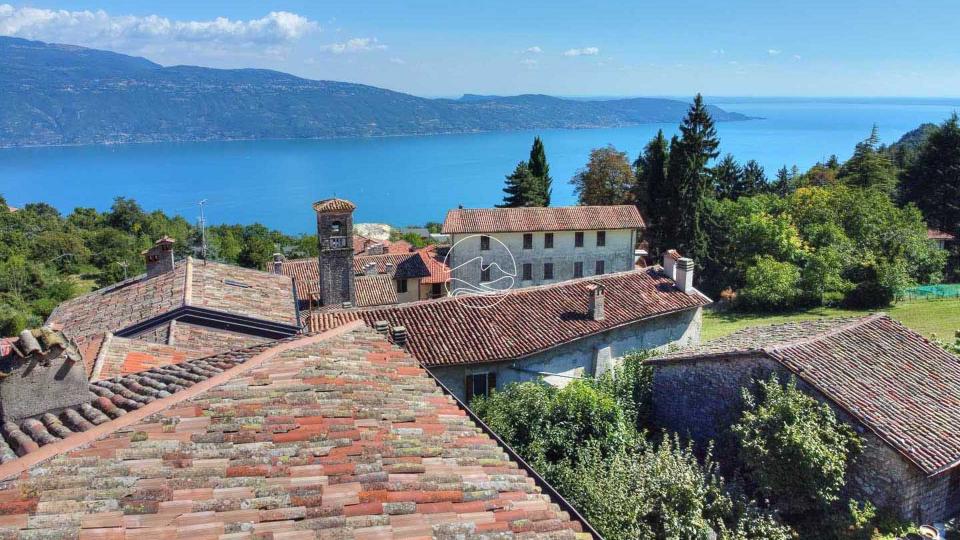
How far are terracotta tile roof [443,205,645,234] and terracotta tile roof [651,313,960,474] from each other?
896 inches

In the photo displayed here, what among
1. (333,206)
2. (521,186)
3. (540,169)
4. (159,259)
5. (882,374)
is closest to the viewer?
(882,374)

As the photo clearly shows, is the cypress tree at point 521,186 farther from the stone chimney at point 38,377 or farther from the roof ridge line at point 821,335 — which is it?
the stone chimney at point 38,377

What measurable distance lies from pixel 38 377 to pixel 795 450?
10645mm

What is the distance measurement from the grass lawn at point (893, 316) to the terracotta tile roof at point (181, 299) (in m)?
18.5

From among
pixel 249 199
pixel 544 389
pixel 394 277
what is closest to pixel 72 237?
pixel 394 277

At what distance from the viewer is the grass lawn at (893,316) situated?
26.9 m

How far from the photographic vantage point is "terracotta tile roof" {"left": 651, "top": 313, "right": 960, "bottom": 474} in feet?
35.4

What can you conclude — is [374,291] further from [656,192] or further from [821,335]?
[821,335]

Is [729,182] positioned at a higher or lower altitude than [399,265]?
higher

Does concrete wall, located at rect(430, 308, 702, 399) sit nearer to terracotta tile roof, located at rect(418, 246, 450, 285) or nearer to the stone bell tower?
the stone bell tower

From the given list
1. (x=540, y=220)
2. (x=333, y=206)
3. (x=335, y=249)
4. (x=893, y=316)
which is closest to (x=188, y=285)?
(x=335, y=249)

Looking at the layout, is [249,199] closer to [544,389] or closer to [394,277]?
[394,277]

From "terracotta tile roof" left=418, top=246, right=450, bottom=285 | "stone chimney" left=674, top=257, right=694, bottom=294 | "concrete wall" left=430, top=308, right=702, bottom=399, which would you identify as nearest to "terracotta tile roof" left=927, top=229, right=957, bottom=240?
"stone chimney" left=674, top=257, right=694, bottom=294

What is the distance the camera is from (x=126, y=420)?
5180mm
